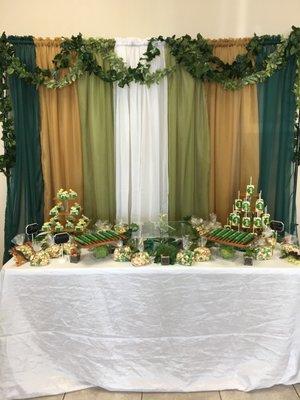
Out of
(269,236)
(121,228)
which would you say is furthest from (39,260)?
(269,236)

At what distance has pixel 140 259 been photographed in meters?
1.92

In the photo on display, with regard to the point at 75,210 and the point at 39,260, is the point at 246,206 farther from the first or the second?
the point at 39,260

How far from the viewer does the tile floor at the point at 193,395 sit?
1.93 m

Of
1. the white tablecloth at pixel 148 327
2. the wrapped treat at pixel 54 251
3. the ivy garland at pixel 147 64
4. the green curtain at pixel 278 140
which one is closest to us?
the white tablecloth at pixel 148 327

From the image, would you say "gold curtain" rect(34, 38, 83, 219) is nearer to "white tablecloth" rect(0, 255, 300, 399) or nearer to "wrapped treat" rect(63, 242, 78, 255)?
"wrapped treat" rect(63, 242, 78, 255)

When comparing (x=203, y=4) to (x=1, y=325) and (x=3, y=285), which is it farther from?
(x=1, y=325)

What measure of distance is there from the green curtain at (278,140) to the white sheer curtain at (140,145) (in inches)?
25.7

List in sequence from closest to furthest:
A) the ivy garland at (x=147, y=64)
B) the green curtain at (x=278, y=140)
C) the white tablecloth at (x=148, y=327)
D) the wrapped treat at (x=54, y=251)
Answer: the white tablecloth at (x=148, y=327)
the wrapped treat at (x=54, y=251)
the ivy garland at (x=147, y=64)
the green curtain at (x=278, y=140)

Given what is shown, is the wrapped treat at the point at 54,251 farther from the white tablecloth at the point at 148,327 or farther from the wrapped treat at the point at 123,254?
the wrapped treat at the point at 123,254

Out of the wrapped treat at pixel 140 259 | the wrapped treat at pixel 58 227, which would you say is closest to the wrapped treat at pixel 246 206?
the wrapped treat at pixel 140 259

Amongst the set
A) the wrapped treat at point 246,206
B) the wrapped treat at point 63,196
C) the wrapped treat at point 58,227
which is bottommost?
the wrapped treat at point 58,227

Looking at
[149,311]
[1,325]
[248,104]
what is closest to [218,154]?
[248,104]

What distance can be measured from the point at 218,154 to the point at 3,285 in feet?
5.08

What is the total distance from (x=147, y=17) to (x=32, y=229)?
5.02ft
